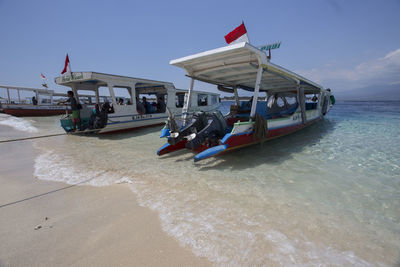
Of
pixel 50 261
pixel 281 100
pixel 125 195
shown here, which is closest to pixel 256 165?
pixel 125 195

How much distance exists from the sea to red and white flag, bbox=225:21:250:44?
3606 mm

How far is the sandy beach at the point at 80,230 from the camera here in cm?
187

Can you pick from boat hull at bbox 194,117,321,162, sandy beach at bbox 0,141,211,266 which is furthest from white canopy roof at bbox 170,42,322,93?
sandy beach at bbox 0,141,211,266

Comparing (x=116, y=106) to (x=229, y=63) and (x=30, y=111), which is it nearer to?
(x=229, y=63)

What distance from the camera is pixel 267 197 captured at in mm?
3215

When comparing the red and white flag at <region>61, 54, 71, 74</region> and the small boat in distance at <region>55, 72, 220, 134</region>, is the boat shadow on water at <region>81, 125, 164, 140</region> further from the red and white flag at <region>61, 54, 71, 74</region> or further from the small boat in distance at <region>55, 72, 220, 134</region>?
the red and white flag at <region>61, 54, 71, 74</region>

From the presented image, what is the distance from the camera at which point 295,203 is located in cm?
304

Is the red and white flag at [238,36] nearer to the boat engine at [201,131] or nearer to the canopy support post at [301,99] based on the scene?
the boat engine at [201,131]

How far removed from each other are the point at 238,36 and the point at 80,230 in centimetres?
581

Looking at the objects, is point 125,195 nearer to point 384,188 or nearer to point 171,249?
point 171,249

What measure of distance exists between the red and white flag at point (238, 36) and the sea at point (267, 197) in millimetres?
3606

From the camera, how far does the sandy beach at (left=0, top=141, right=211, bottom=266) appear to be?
187 cm

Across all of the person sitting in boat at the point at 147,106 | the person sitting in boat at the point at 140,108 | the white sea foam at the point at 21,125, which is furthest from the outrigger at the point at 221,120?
the white sea foam at the point at 21,125

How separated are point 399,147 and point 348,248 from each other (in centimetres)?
715
